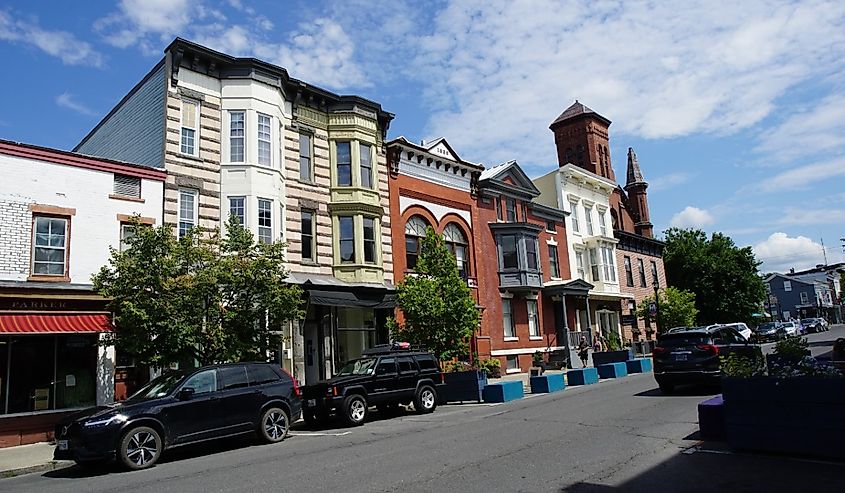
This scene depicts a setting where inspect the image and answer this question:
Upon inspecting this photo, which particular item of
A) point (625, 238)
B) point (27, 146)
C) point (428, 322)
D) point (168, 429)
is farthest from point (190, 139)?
point (625, 238)

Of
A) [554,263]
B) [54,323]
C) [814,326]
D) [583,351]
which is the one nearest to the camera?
[54,323]

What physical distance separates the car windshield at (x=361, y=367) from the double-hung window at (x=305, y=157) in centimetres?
933

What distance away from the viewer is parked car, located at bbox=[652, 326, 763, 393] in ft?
49.3

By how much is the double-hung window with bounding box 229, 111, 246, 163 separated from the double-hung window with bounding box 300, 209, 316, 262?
318cm

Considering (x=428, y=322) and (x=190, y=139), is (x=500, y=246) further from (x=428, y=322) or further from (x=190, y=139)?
(x=190, y=139)

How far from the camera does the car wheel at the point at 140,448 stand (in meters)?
10.1

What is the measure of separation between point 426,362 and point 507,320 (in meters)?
14.6

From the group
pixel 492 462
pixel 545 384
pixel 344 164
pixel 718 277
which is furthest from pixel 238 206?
pixel 718 277

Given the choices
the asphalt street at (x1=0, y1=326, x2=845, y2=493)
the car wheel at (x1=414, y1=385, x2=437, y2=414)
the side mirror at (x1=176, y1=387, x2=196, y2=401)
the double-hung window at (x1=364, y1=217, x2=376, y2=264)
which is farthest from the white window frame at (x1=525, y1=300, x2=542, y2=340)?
the side mirror at (x1=176, y1=387, x2=196, y2=401)

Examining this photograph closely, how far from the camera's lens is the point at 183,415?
36.2 feet

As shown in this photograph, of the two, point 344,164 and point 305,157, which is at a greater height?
point 305,157

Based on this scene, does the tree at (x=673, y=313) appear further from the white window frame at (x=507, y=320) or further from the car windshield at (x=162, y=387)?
the car windshield at (x=162, y=387)

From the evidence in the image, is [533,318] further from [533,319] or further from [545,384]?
[545,384]

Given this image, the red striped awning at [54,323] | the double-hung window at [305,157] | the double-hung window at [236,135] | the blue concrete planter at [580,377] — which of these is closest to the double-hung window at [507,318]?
the blue concrete planter at [580,377]
